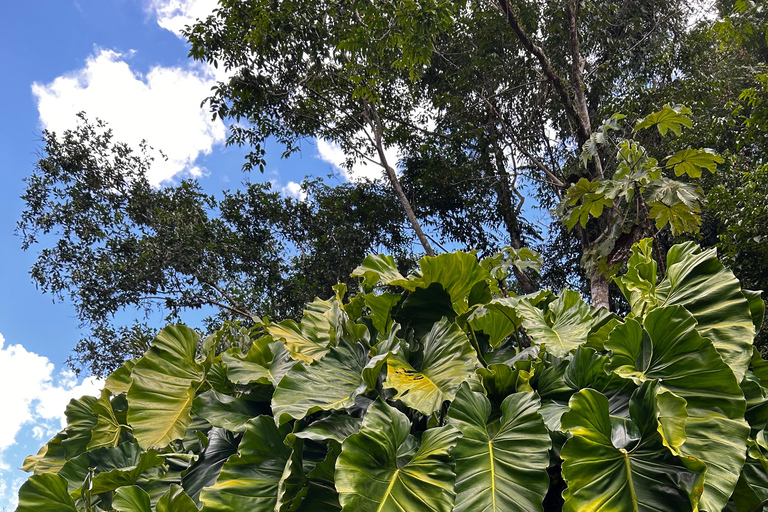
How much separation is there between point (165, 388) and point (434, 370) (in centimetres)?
87

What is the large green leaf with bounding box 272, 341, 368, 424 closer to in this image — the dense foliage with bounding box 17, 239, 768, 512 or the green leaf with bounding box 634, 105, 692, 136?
the dense foliage with bounding box 17, 239, 768, 512

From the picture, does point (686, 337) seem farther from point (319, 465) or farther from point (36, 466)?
point (36, 466)

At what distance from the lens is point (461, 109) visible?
27.6 feet

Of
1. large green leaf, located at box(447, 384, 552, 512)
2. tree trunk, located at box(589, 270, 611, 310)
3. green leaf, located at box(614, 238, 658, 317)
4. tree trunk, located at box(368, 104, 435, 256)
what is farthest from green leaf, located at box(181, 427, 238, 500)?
tree trunk, located at box(368, 104, 435, 256)

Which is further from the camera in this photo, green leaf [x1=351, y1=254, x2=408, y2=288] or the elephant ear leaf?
green leaf [x1=351, y1=254, x2=408, y2=288]

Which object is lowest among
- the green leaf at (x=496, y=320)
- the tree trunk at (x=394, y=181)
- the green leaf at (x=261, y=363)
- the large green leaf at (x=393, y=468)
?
Result: the large green leaf at (x=393, y=468)

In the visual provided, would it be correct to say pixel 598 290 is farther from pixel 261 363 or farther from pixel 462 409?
pixel 462 409

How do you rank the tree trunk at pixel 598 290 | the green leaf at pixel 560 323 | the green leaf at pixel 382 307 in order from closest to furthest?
the green leaf at pixel 560 323, the green leaf at pixel 382 307, the tree trunk at pixel 598 290

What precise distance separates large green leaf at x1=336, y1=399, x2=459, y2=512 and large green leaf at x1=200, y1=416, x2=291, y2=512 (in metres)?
0.26

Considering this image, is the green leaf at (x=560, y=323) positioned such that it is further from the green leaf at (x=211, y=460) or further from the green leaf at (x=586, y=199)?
the green leaf at (x=586, y=199)

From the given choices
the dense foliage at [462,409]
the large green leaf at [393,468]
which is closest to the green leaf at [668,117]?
the dense foliage at [462,409]

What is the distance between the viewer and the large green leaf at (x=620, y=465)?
2.93ft

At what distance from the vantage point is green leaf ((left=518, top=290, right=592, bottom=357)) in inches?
48.9

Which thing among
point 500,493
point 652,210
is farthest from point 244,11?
point 500,493
